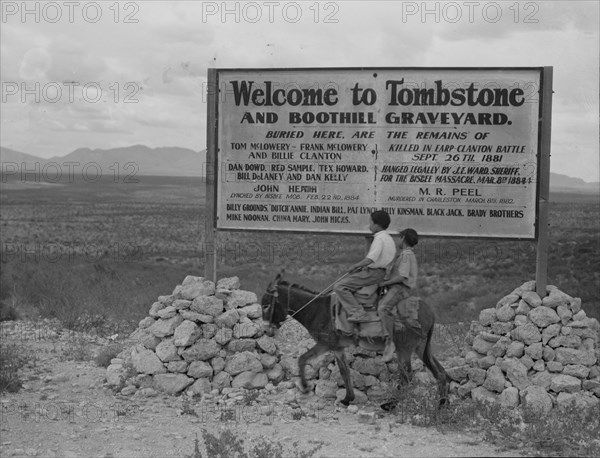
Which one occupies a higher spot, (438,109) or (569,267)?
(438,109)

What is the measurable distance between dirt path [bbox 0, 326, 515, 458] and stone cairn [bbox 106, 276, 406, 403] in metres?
0.26

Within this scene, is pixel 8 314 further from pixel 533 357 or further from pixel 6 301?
pixel 533 357

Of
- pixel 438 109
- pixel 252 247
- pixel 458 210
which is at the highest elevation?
pixel 438 109

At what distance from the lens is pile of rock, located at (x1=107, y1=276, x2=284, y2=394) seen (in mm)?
9898

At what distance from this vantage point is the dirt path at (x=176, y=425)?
7641 mm

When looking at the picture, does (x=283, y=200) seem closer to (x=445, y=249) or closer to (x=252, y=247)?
(x=445, y=249)

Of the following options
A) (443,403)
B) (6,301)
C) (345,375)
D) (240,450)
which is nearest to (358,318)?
(345,375)

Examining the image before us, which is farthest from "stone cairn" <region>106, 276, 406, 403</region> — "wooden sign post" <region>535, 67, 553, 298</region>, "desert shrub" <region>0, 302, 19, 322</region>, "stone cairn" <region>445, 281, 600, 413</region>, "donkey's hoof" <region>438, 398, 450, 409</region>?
"desert shrub" <region>0, 302, 19, 322</region>

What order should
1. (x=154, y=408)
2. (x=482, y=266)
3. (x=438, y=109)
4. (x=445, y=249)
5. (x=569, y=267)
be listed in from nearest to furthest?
(x=154, y=408) < (x=438, y=109) < (x=569, y=267) < (x=482, y=266) < (x=445, y=249)

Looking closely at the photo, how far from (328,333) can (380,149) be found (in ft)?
8.79

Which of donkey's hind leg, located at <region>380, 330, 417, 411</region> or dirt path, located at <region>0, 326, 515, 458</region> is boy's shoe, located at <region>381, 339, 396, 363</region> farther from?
dirt path, located at <region>0, 326, 515, 458</region>

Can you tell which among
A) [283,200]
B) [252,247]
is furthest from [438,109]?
[252,247]

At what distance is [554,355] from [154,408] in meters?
5.11

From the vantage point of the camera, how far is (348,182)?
1031 centimetres
